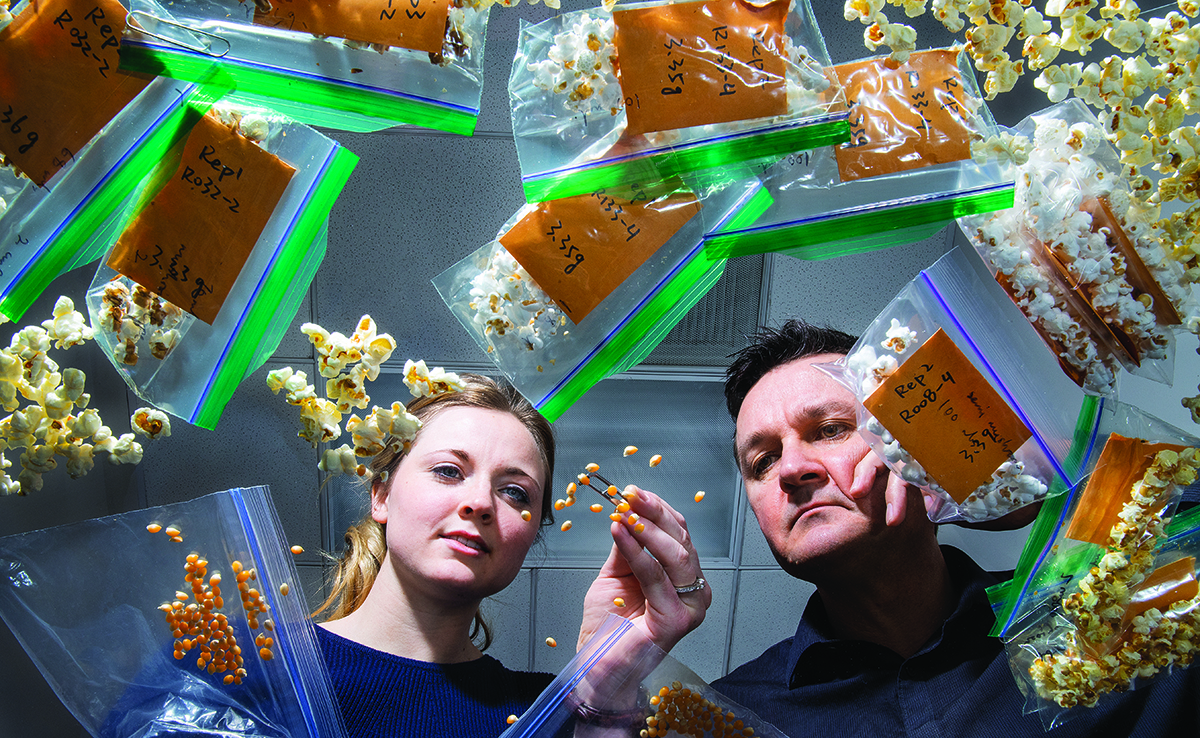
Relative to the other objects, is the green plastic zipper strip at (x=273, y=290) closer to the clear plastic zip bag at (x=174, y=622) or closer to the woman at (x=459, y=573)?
the clear plastic zip bag at (x=174, y=622)

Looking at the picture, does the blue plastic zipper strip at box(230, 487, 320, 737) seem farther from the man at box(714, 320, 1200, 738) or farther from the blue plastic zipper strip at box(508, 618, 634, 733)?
the man at box(714, 320, 1200, 738)

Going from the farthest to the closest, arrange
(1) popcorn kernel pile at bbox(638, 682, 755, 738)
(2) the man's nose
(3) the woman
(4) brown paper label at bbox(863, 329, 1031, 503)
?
(2) the man's nose
(3) the woman
(1) popcorn kernel pile at bbox(638, 682, 755, 738)
(4) brown paper label at bbox(863, 329, 1031, 503)

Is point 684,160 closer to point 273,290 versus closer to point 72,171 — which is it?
point 273,290

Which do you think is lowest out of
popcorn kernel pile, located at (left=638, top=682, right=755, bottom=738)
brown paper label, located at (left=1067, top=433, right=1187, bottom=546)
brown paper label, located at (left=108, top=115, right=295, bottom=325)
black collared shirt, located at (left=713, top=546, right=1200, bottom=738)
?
black collared shirt, located at (left=713, top=546, right=1200, bottom=738)

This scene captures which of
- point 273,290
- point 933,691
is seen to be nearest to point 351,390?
point 273,290

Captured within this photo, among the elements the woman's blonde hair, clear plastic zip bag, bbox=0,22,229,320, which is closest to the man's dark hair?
the woman's blonde hair

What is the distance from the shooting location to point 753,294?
143 cm

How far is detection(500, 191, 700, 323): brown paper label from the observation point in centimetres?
79

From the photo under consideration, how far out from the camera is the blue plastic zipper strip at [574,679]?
86 cm

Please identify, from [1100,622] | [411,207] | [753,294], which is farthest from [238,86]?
[1100,622]

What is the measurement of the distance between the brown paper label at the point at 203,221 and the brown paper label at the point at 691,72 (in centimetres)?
40

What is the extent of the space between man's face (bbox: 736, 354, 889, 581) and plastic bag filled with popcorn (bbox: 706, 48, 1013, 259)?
33 centimetres

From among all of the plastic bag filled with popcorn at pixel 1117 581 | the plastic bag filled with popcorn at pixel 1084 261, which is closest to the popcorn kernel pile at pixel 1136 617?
the plastic bag filled with popcorn at pixel 1117 581

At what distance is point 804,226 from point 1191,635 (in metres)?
0.65
